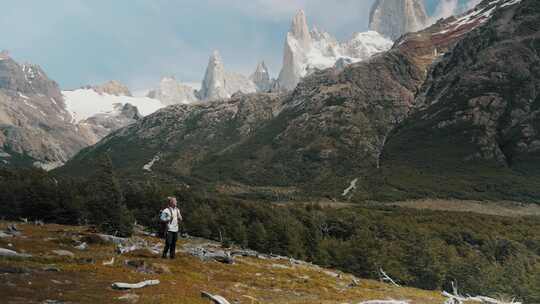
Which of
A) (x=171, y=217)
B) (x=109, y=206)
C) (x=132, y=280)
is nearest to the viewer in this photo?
(x=132, y=280)

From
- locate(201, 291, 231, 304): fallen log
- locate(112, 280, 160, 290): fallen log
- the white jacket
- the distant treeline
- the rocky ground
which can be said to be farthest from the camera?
the distant treeline

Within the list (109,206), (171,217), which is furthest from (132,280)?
(109,206)

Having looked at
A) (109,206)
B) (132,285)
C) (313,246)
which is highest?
(109,206)

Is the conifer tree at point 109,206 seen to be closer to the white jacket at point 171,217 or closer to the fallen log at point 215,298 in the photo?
the white jacket at point 171,217

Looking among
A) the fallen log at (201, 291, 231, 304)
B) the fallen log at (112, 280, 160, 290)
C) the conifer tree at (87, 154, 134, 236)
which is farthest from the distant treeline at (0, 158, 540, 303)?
the fallen log at (201, 291, 231, 304)

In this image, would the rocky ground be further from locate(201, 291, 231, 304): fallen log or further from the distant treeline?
the distant treeline

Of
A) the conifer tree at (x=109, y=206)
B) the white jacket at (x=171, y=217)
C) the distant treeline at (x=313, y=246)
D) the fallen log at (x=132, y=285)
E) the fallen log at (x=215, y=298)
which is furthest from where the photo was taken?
the distant treeline at (x=313, y=246)

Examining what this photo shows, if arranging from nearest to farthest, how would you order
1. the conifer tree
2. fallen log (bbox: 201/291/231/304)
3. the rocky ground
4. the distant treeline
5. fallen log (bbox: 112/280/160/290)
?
1. the rocky ground
2. fallen log (bbox: 201/291/231/304)
3. fallen log (bbox: 112/280/160/290)
4. the conifer tree
5. the distant treeline

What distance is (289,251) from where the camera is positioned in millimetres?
121438

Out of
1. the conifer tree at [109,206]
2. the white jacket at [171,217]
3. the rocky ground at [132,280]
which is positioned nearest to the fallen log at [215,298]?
the rocky ground at [132,280]

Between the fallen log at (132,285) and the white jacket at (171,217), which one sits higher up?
the white jacket at (171,217)

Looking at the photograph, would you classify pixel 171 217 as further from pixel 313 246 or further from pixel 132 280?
pixel 313 246

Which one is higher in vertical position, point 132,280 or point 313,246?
point 132,280

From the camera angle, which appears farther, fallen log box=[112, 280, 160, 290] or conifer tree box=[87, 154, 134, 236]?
conifer tree box=[87, 154, 134, 236]
